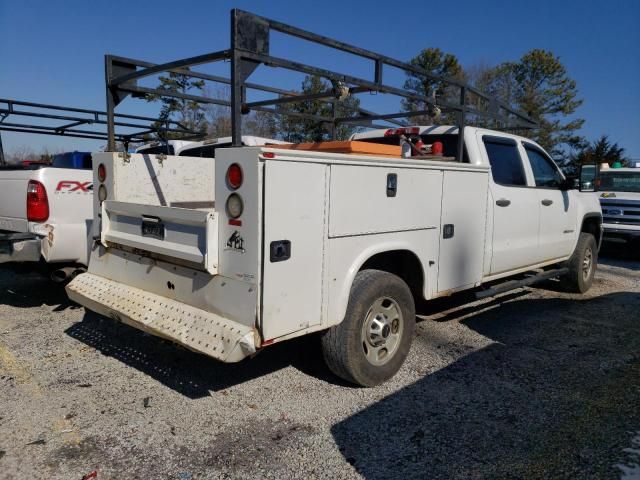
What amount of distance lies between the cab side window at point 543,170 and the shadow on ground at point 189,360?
3.41 meters

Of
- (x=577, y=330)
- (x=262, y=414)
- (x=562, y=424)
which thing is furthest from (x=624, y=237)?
(x=262, y=414)

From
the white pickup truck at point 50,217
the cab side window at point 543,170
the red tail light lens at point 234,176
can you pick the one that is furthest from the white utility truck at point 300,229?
Result: the white pickup truck at point 50,217

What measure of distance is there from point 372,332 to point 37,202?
3.48 metres

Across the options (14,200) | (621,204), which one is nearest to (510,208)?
(14,200)

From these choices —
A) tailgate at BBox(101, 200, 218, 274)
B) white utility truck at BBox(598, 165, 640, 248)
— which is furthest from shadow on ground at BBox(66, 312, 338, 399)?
white utility truck at BBox(598, 165, 640, 248)

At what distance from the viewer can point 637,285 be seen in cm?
818

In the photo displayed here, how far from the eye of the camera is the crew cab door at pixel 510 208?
200 inches

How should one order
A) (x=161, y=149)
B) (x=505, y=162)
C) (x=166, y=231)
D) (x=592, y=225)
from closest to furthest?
(x=166, y=231) < (x=505, y=162) < (x=592, y=225) < (x=161, y=149)

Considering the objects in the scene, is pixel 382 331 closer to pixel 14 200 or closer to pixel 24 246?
pixel 24 246

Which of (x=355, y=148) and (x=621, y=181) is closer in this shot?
(x=355, y=148)

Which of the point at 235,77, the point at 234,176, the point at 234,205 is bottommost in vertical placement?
the point at 234,205

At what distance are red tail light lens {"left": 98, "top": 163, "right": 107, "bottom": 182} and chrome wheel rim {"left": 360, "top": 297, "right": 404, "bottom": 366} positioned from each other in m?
2.43

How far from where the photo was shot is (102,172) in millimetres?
4176

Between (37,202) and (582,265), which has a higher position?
(37,202)
